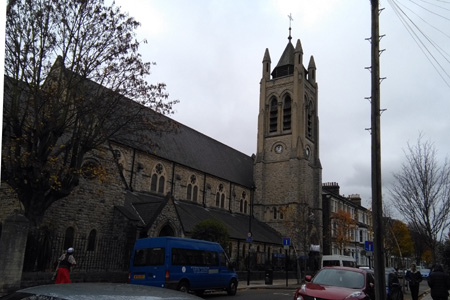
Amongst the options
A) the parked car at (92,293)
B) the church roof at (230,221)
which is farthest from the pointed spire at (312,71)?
the parked car at (92,293)

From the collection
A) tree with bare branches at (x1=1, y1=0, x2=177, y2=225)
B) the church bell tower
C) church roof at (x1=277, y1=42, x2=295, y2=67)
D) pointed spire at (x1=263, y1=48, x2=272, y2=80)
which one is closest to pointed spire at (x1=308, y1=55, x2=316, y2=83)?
the church bell tower

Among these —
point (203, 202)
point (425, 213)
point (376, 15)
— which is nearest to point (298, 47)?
point (203, 202)

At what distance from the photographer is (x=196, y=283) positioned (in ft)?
47.6

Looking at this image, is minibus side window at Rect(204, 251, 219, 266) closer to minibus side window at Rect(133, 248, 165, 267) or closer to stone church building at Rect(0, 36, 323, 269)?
minibus side window at Rect(133, 248, 165, 267)

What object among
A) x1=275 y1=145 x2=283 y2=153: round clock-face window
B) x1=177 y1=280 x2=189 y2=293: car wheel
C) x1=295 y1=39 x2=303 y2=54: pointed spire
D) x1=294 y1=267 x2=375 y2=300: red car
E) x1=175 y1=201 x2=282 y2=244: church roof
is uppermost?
x1=295 y1=39 x2=303 y2=54: pointed spire

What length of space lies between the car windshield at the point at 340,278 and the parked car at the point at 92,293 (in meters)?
7.33

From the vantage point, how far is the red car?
28.3ft

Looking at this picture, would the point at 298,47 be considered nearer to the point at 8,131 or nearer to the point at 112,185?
the point at 112,185

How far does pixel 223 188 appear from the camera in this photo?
39562mm

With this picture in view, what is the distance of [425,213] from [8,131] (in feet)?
62.3

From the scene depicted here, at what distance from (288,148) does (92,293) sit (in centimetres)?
4359

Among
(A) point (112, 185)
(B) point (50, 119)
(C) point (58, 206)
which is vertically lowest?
(C) point (58, 206)

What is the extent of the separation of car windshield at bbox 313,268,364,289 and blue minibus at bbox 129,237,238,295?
5.60 meters

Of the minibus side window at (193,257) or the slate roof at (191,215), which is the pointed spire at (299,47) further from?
the minibus side window at (193,257)
